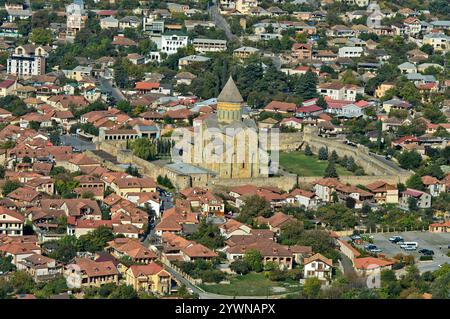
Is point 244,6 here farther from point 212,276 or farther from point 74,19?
point 212,276

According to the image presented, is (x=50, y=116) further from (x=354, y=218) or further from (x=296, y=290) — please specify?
(x=296, y=290)

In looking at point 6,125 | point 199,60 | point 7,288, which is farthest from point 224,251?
point 199,60

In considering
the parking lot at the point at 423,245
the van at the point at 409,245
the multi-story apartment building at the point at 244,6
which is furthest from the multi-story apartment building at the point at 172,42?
the van at the point at 409,245

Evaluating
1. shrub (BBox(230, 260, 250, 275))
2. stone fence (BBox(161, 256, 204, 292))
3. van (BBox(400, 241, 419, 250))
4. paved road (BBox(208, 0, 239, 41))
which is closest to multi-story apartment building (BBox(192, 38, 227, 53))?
paved road (BBox(208, 0, 239, 41))

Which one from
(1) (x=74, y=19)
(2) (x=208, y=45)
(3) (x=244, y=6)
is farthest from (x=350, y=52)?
(1) (x=74, y=19)

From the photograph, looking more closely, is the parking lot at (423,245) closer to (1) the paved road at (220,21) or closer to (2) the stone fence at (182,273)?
(2) the stone fence at (182,273)

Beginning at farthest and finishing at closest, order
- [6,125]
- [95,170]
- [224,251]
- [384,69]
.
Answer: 1. [384,69]
2. [6,125]
3. [95,170]
4. [224,251]

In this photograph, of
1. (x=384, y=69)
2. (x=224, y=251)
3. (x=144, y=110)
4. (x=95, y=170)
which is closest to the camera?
(x=224, y=251)

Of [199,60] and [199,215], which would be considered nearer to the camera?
[199,215]
